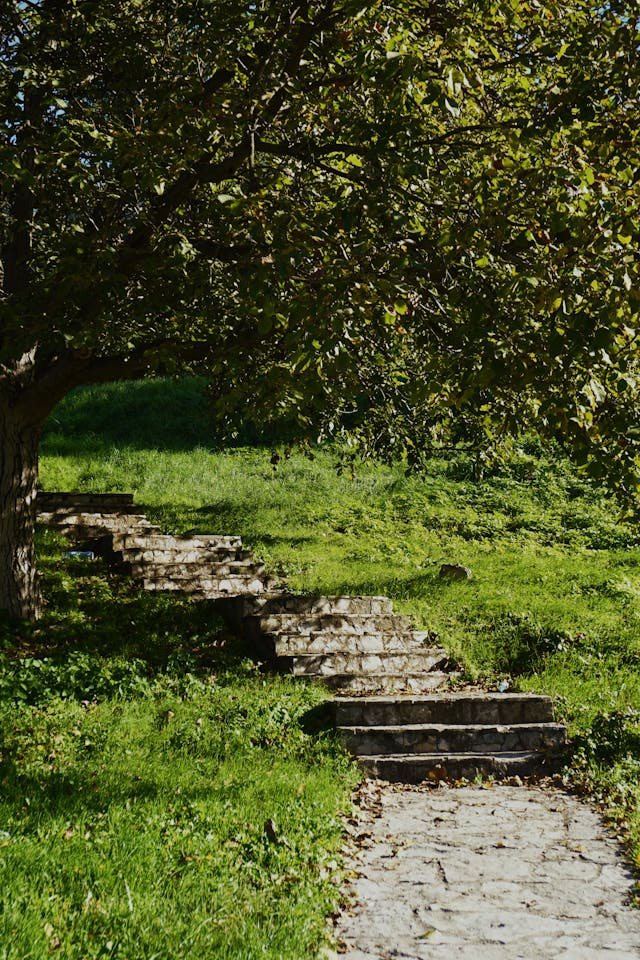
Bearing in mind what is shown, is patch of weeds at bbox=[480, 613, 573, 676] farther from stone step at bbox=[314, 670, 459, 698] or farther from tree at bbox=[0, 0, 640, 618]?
tree at bbox=[0, 0, 640, 618]

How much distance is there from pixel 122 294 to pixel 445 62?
14.5 feet

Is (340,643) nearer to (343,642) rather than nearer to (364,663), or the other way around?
(343,642)

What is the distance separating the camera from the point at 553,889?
5.48 m

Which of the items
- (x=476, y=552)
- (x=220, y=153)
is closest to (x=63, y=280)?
(x=220, y=153)

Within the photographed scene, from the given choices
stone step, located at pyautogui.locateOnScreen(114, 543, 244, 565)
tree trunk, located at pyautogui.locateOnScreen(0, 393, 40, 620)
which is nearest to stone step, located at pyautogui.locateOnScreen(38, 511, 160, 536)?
stone step, located at pyautogui.locateOnScreen(114, 543, 244, 565)

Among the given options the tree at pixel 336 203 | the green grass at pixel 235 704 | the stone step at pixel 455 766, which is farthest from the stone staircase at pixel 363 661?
the tree at pixel 336 203

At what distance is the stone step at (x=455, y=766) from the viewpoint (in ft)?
26.1

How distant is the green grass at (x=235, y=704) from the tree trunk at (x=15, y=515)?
1.89ft

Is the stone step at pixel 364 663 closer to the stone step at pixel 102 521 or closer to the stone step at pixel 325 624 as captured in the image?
the stone step at pixel 325 624

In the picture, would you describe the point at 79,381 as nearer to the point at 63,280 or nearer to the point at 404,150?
the point at 63,280

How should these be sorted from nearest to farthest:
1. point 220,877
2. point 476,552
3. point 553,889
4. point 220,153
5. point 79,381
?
point 220,877 → point 553,889 → point 220,153 → point 79,381 → point 476,552

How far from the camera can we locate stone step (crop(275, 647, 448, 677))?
32.6ft

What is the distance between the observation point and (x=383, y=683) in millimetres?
9852

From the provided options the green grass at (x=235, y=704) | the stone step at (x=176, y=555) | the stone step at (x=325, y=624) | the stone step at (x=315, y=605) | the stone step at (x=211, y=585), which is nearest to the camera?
the green grass at (x=235, y=704)
